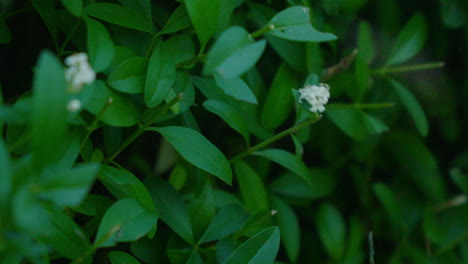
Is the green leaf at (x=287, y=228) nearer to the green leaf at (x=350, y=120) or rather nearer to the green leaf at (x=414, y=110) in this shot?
the green leaf at (x=350, y=120)

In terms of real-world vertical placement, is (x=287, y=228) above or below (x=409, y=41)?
below

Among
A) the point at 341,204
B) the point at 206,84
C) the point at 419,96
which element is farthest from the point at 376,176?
the point at 206,84

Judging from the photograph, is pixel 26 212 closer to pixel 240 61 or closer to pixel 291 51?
pixel 240 61

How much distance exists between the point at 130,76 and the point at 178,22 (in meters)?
0.10

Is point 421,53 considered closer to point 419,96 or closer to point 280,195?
point 419,96

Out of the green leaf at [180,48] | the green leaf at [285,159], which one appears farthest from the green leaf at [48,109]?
the green leaf at [285,159]

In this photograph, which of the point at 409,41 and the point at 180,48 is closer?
the point at 180,48

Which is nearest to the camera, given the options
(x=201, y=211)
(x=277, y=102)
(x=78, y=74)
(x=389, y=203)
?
(x=78, y=74)

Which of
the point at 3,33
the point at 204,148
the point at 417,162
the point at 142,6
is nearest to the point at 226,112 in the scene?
the point at 204,148

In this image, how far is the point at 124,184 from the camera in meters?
Result: 0.68

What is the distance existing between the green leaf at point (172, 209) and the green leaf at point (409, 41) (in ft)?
1.81

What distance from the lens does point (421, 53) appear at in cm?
137

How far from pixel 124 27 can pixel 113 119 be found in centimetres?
17

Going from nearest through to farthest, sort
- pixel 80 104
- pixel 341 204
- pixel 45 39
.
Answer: pixel 80 104 < pixel 45 39 < pixel 341 204
